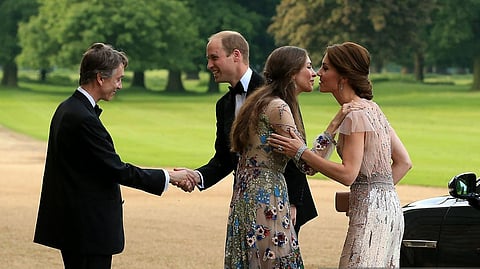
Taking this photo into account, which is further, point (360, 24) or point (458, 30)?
point (458, 30)

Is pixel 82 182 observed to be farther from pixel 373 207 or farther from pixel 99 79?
pixel 373 207

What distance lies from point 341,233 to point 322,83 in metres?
8.82

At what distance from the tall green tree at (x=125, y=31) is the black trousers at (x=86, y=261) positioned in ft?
207

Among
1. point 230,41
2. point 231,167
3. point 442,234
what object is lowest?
point 442,234

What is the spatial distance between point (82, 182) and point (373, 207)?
1.46 meters

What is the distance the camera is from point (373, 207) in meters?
5.14

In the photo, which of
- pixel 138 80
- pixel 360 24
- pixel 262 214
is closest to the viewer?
pixel 262 214

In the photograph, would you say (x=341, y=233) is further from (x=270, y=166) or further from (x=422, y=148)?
(x=422, y=148)

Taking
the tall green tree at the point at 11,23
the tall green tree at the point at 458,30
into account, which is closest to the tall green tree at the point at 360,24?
the tall green tree at the point at 458,30

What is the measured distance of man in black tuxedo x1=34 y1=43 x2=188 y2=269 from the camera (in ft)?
18.5

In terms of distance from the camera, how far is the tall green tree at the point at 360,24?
220 feet

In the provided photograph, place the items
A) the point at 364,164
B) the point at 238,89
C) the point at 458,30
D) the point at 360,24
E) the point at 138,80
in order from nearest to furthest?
the point at 364,164 → the point at 238,89 → the point at 360,24 → the point at 458,30 → the point at 138,80

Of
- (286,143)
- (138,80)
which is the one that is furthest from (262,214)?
(138,80)

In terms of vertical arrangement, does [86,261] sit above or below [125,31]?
above
